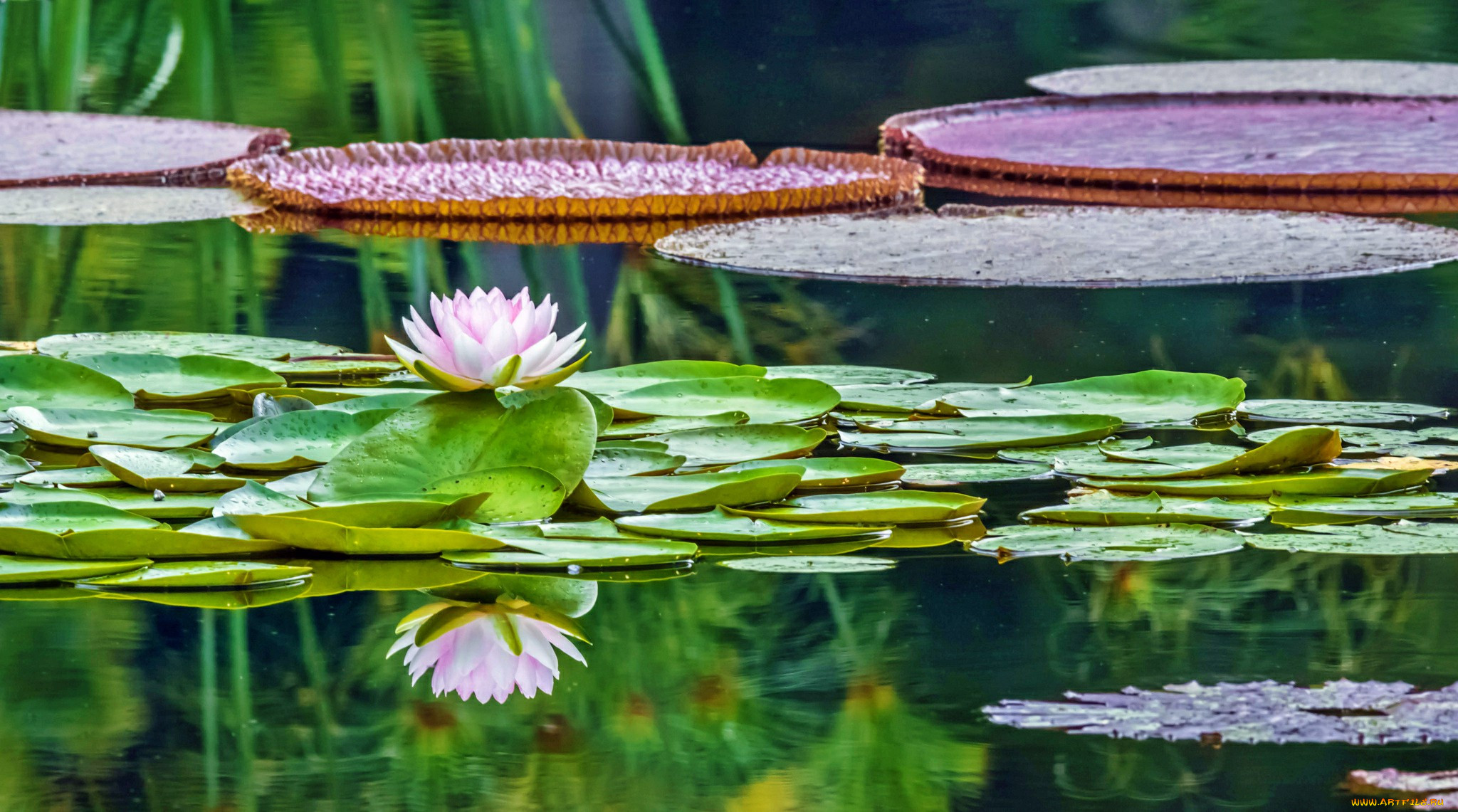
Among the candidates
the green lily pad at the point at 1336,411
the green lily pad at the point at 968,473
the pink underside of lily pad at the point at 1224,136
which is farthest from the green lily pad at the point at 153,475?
the pink underside of lily pad at the point at 1224,136

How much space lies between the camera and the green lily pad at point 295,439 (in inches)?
70.6

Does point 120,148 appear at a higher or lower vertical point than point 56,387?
higher

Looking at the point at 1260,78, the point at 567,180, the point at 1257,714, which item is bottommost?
the point at 1257,714

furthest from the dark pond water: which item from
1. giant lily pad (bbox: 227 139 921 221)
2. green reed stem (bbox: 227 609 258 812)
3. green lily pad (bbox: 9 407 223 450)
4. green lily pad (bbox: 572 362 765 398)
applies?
giant lily pad (bbox: 227 139 921 221)

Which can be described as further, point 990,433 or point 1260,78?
point 1260,78

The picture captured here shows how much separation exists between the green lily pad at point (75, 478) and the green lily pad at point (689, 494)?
0.44 m

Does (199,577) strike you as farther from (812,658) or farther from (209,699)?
(812,658)

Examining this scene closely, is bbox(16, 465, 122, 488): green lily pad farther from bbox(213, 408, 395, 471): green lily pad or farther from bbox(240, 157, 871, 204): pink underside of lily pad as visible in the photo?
bbox(240, 157, 871, 204): pink underside of lily pad

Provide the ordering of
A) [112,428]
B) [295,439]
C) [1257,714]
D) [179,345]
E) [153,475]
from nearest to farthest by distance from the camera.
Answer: [1257,714] < [153,475] < [295,439] < [112,428] < [179,345]

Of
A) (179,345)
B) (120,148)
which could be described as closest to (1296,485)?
(179,345)

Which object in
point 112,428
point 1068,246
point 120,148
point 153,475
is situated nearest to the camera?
point 153,475

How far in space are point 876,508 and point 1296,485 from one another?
41cm

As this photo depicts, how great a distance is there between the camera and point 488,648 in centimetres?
139

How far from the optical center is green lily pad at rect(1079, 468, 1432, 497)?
1.75 meters
